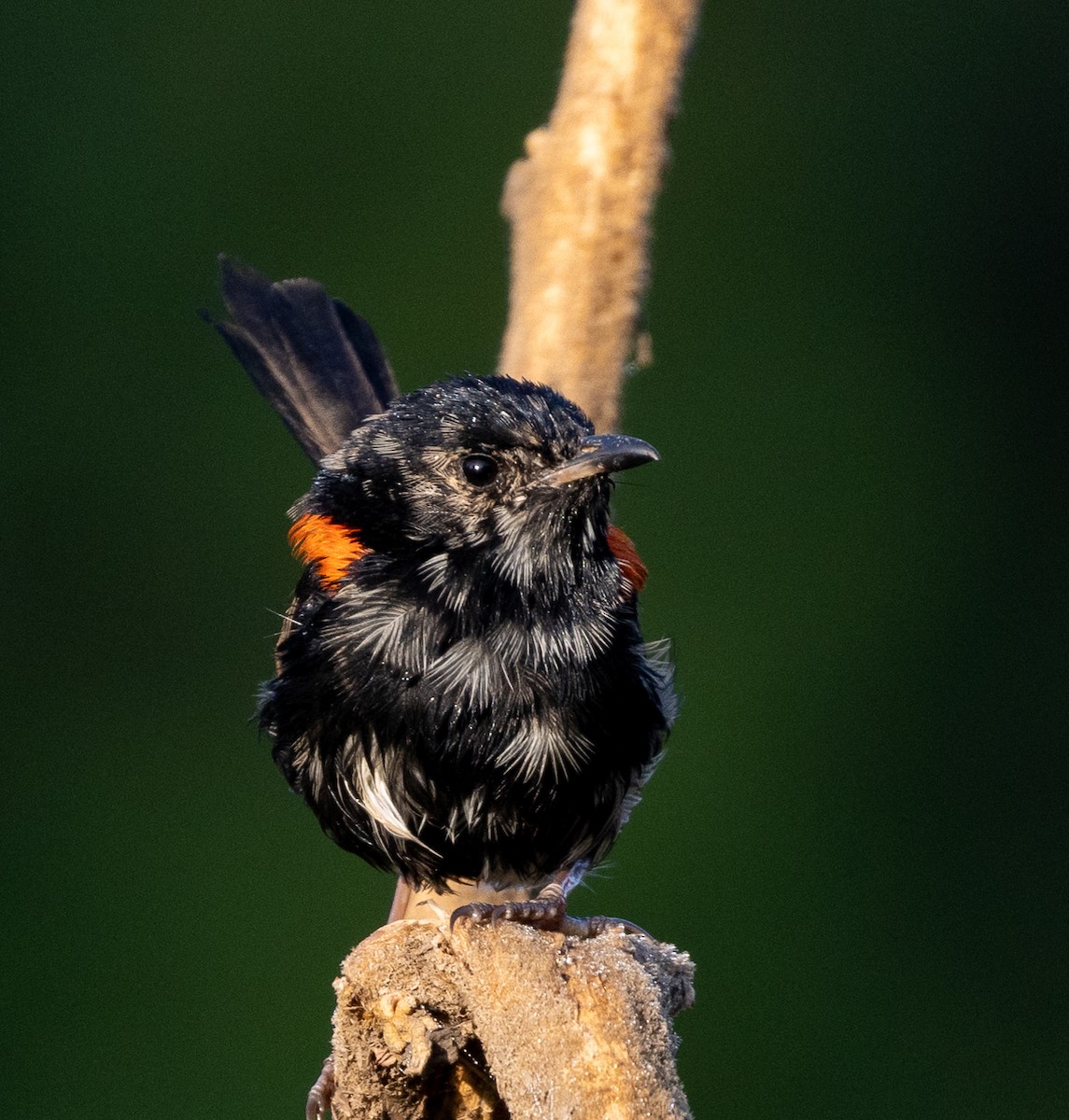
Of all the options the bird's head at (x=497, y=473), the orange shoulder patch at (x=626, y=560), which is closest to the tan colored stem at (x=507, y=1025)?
the bird's head at (x=497, y=473)

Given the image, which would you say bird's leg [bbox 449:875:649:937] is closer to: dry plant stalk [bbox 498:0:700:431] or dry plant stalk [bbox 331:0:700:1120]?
dry plant stalk [bbox 331:0:700:1120]

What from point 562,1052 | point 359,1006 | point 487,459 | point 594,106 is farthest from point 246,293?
point 562,1052

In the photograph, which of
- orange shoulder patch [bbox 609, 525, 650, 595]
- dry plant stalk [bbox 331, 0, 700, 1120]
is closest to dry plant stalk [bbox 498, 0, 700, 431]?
dry plant stalk [bbox 331, 0, 700, 1120]

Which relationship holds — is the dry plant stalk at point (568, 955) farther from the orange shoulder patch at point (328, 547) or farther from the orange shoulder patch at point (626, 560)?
the orange shoulder patch at point (328, 547)

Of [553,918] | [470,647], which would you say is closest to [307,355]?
[470,647]

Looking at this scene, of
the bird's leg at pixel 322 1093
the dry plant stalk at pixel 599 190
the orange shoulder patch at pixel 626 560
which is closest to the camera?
the bird's leg at pixel 322 1093

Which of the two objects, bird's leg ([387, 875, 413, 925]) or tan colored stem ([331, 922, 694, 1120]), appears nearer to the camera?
tan colored stem ([331, 922, 694, 1120])

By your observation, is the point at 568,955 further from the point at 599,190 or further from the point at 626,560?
the point at 599,190
